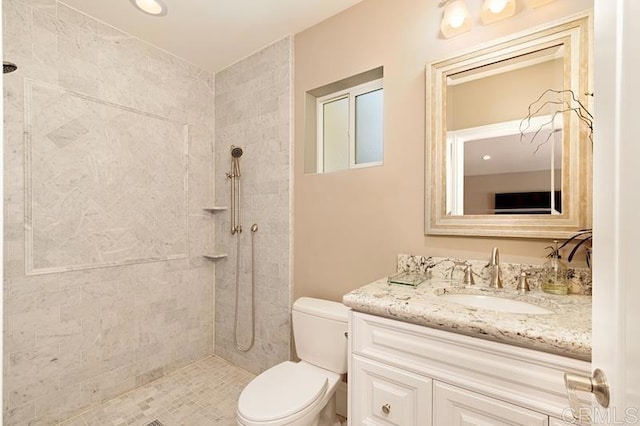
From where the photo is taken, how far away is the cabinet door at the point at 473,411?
878 mm

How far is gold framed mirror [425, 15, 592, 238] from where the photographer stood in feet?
3.96

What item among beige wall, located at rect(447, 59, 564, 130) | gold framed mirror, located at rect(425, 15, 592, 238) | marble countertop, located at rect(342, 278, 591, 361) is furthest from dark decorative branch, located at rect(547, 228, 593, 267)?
beige wall, located at rect(447, 59, 564, 130)

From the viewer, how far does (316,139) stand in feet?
7.11

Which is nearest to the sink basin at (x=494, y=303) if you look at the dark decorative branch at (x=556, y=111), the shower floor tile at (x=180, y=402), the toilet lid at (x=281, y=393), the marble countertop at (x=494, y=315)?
the marble countertop at (x=494, y=315)

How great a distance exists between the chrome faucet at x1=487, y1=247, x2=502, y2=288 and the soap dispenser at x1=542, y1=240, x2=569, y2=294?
6.3 inches

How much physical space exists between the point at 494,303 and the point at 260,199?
64.2 inches

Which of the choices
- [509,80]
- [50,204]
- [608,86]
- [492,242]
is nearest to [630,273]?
[608,86]

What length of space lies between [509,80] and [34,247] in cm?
262

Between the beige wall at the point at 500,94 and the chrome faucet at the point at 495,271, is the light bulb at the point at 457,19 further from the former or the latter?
the chrome faucet at the point at 495,271

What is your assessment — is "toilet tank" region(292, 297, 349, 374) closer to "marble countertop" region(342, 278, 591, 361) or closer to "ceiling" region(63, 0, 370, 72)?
"marble countertop" region(342, 278, 591, 361)

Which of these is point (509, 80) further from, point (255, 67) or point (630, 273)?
point (255, 67)

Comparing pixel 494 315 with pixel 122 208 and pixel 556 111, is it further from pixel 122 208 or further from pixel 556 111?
pixel 122 208

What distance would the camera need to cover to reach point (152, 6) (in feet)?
5.96

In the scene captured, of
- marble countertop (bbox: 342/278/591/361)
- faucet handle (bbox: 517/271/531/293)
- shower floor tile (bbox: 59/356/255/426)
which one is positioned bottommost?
shower floor tile (bbox: 59/356/255/426)
